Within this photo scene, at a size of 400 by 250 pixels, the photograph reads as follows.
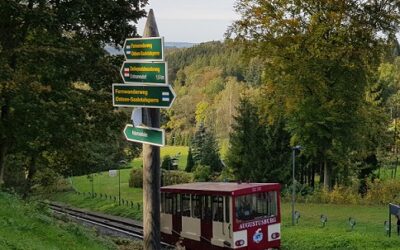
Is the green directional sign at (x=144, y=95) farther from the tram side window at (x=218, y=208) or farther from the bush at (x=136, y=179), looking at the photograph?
the bush at (x=136, y=179)

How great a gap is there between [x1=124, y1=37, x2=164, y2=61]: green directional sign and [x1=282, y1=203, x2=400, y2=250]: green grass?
43.3ft

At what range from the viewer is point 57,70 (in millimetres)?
18531

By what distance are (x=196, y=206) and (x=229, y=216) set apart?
1.88 metres

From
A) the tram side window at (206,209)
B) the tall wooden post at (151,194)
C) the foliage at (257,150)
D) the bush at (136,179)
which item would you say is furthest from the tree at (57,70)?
the bush at (136,179)

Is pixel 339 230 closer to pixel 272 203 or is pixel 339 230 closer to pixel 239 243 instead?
pixel 272 203

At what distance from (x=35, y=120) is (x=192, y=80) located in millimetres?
117596

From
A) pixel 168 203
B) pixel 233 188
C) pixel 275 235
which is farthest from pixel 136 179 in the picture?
pixel 233 188

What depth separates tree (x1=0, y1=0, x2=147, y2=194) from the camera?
683 inches

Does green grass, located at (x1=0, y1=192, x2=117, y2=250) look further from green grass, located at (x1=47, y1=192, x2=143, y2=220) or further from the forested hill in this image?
the forested hill

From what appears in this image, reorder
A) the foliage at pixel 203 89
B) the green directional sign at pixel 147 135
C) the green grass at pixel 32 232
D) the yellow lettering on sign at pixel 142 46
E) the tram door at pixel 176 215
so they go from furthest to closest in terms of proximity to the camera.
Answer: the foliage at pixel 203 89 < the tram door at pixel 176 215 < the green grass at pixel 32 232 < the green directional sign at pixel 147 135 < the yellow lettering on sign at pixel 142 46

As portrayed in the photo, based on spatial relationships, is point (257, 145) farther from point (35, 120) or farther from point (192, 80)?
point (192, 80)

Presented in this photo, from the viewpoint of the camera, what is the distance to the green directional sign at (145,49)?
707 cm

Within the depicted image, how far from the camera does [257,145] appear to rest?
135 ft

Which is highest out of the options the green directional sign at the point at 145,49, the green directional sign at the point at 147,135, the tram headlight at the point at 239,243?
the green directional sign at the point at 145,49
